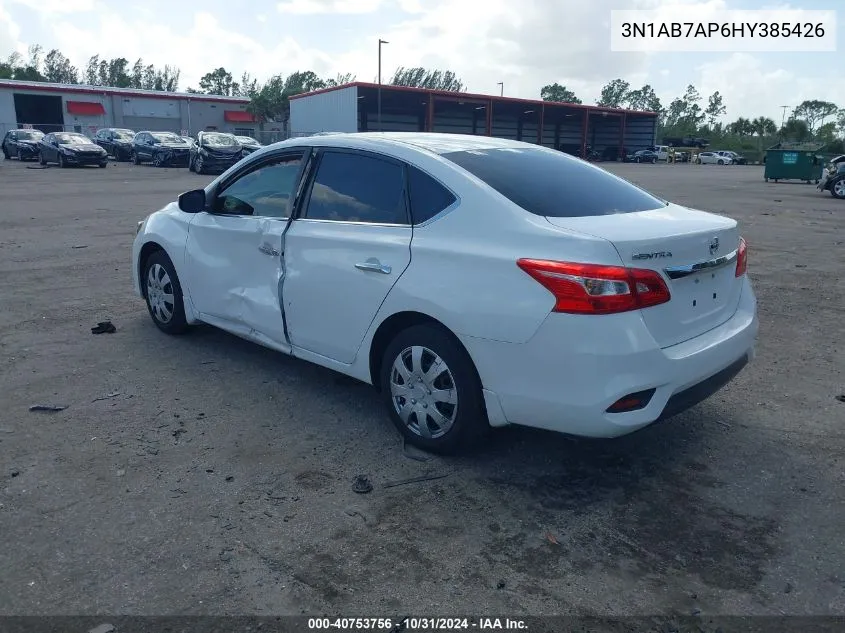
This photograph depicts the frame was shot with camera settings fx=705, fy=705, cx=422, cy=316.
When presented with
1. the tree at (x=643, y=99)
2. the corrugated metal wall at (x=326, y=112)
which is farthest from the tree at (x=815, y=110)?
the corrugated metal wall at (x=326, y=112)

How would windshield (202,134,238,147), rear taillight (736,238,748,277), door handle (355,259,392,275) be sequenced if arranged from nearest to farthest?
door handle (355,259,392,275) → rear taillight (736,238,748,277) → windshield (202,134,238,147)

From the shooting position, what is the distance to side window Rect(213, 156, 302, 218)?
461cm

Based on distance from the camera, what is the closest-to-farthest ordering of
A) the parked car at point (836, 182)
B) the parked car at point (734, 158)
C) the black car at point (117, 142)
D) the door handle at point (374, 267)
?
1. the door handle at point (374, 267)
2. the parked car at point (836, 182)
3. the black car at point (117, 142)
4. the parked car at point (734, 158)

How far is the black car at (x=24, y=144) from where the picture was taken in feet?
123

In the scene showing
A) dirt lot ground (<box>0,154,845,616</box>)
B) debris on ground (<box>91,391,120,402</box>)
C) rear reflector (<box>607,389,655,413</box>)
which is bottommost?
dirt lot ground (<box>0,154,845,616</box>)

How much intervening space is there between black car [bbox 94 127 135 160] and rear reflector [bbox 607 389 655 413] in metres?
39.8

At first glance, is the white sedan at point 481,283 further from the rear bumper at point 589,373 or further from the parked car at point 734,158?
the parked car at point 734,158

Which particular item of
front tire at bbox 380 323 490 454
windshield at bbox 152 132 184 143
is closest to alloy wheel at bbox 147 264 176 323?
front tire at bbox 380 323 490 454

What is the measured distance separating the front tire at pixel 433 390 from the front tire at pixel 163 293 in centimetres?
243

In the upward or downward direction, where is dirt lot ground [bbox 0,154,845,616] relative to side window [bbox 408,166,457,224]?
downward

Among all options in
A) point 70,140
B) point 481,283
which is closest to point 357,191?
point 481,283

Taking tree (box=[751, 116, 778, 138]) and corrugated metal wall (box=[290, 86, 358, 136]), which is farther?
tree (box=[751, 116, 778, 138])

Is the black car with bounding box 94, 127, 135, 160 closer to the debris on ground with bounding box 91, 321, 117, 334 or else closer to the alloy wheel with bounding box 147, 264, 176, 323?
the debris on ground with bounding box 91, 321, 117, 334

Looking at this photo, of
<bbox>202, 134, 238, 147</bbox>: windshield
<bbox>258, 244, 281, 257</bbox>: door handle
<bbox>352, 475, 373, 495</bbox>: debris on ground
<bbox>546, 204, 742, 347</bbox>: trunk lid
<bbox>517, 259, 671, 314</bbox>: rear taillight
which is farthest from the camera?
<bbox>202, 134, 238, 147</bbox>: windshield
